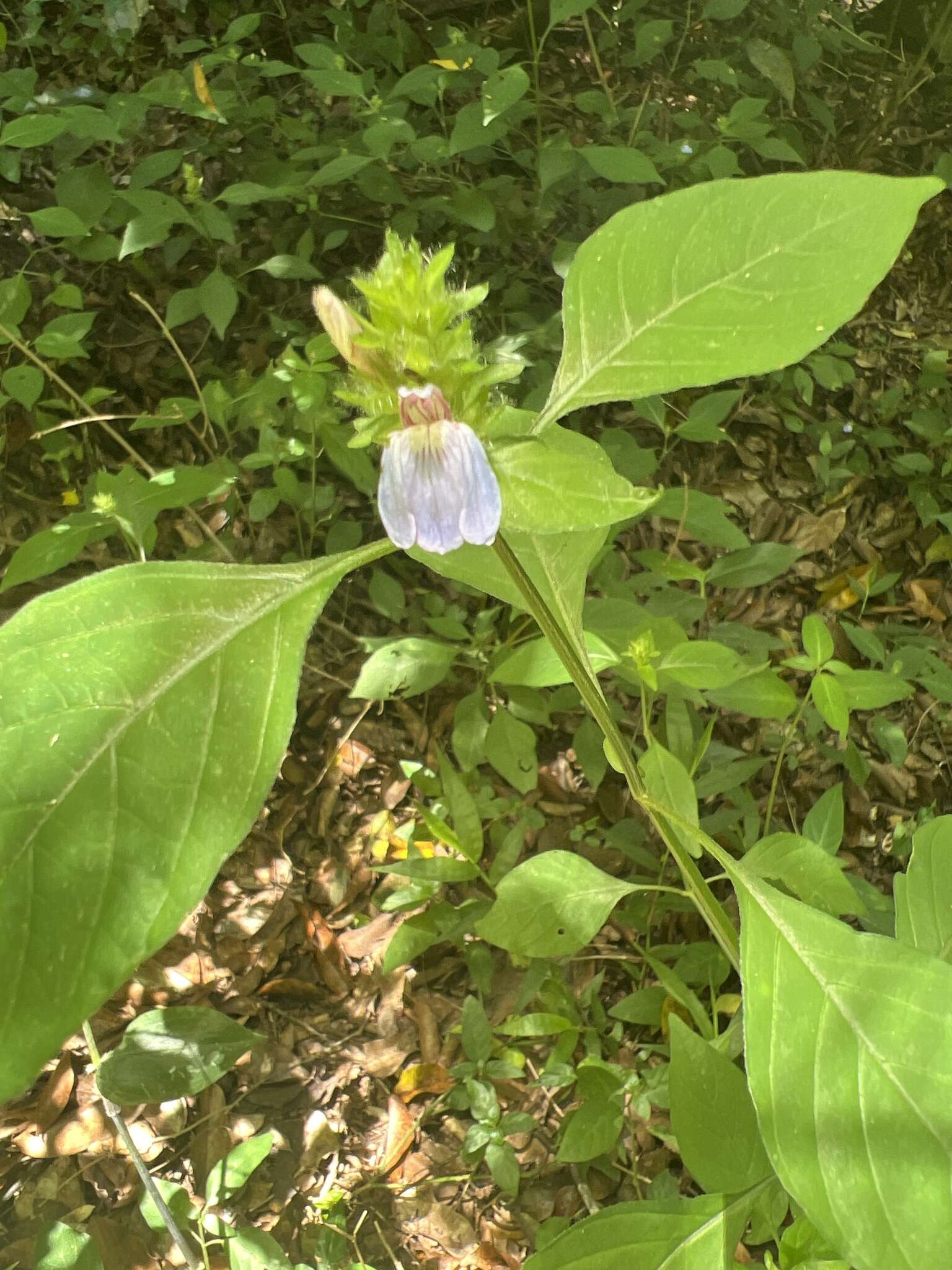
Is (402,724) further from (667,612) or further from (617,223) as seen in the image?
(617,223)

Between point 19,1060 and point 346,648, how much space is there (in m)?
1.62

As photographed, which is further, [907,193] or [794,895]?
[794,895]

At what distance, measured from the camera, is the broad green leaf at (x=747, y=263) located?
0.61 meters

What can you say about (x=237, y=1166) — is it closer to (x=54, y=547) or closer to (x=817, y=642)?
(x=54, y=547)

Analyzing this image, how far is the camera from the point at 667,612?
1.69m

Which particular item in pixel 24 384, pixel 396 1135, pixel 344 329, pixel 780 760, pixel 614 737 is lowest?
pixel 396 1135

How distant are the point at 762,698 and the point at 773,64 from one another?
1.74 metres

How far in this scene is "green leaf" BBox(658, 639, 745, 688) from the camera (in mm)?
1281

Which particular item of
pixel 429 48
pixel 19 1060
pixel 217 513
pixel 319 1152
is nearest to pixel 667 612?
pixel 217 513

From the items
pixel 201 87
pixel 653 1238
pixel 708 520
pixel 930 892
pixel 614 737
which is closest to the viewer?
pixel 614 737

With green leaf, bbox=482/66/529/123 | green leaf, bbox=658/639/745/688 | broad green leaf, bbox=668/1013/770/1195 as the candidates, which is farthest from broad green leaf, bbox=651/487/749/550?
broad green leaf, bbox=668/1013/770/1195

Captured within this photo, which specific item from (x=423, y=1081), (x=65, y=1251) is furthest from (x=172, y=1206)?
(x=423, y=1081)

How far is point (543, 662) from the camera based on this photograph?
131 centimetres

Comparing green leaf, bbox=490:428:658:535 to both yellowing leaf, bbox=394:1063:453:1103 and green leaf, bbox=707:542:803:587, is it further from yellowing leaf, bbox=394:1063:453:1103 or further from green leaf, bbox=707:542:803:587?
yellowing leaf, bbox=394:1063:453:1103
